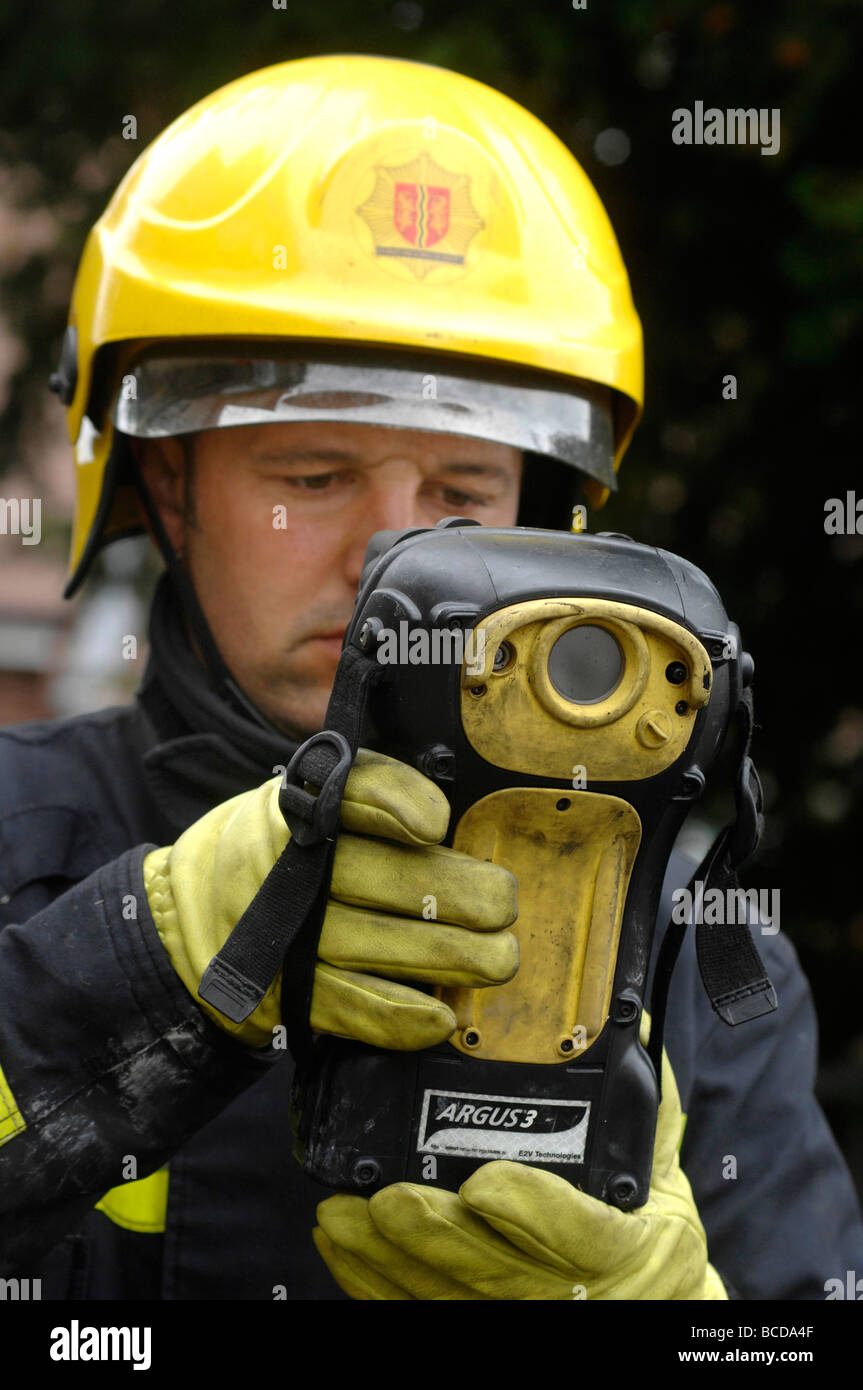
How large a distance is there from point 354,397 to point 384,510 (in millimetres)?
156

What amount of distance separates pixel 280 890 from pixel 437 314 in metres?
0.99

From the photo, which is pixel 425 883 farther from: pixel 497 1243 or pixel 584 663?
pixel 497 1243

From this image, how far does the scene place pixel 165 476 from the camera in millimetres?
2154

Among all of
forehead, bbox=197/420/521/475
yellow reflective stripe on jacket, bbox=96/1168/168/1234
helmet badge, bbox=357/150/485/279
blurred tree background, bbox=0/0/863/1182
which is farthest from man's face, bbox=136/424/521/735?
blurred tree background, bbox=0/0/863/1182

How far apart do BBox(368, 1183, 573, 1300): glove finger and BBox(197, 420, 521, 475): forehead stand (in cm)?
100

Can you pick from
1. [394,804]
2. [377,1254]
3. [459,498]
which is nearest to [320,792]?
[394,804]

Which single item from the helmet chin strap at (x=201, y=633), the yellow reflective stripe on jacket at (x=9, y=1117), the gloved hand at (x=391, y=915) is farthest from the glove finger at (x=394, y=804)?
the helmet chin strap at (x=201, y=633)

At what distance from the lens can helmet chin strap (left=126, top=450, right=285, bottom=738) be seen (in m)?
1.93

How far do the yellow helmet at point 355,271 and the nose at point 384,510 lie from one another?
0.26ft

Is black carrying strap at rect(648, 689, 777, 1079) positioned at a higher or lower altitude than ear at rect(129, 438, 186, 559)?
lower

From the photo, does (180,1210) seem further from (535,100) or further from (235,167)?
(535,100)

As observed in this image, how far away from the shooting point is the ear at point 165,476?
2115mm

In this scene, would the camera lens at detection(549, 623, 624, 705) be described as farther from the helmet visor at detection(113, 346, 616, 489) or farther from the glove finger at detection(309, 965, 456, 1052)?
the helmet visor at detection(113, 346, 616, 489)

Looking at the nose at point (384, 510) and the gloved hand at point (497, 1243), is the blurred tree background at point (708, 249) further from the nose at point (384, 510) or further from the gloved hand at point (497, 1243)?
the gloved hand at point (497, 1243)
